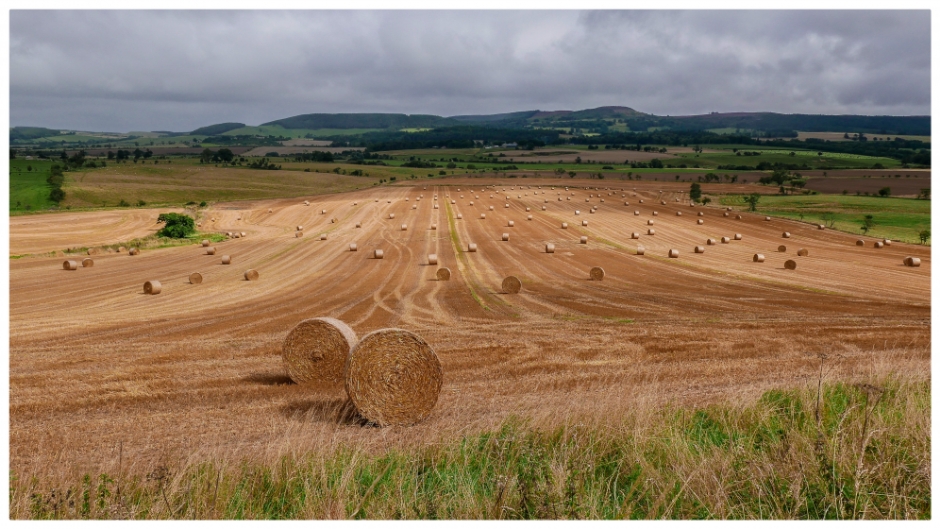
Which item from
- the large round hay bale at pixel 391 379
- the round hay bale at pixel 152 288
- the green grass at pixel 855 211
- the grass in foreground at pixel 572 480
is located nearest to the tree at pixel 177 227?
the round hay bale at pixel 152 288

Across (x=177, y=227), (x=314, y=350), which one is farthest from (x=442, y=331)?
(x=177, y=227)

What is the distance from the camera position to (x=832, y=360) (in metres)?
Result: 14.7

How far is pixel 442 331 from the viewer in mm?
19469

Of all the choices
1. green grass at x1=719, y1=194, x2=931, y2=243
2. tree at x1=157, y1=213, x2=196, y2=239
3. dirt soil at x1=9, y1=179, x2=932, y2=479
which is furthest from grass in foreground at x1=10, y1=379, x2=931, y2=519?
tree at x1=157, y1=213, x2=196, y2=239

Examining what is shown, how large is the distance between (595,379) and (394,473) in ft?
23.2

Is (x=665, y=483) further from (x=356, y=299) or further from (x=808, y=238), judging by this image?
(x=808, y=238)

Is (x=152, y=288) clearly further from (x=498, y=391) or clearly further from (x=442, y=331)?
(x=498, y=391)

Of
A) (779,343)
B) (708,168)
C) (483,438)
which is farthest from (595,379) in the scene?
(708,168)

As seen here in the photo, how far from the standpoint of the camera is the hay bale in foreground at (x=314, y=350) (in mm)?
13945

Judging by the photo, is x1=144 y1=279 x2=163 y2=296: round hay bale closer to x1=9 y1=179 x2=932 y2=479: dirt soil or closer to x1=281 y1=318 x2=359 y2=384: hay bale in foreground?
x1=9 y1=179 x2=932 y2=479: dirt soil

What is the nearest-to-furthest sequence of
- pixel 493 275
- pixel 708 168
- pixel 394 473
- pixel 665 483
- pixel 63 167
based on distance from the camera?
pixel 665 483 < pixel 394 473 < pixel 493 275 < pixel 63 167 < pixel 708 168

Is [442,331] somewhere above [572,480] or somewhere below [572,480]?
below

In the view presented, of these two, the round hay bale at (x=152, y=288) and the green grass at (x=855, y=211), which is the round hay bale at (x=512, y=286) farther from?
the green grass at (x=855, y=211)

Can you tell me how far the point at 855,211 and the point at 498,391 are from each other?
65800 millimetres
